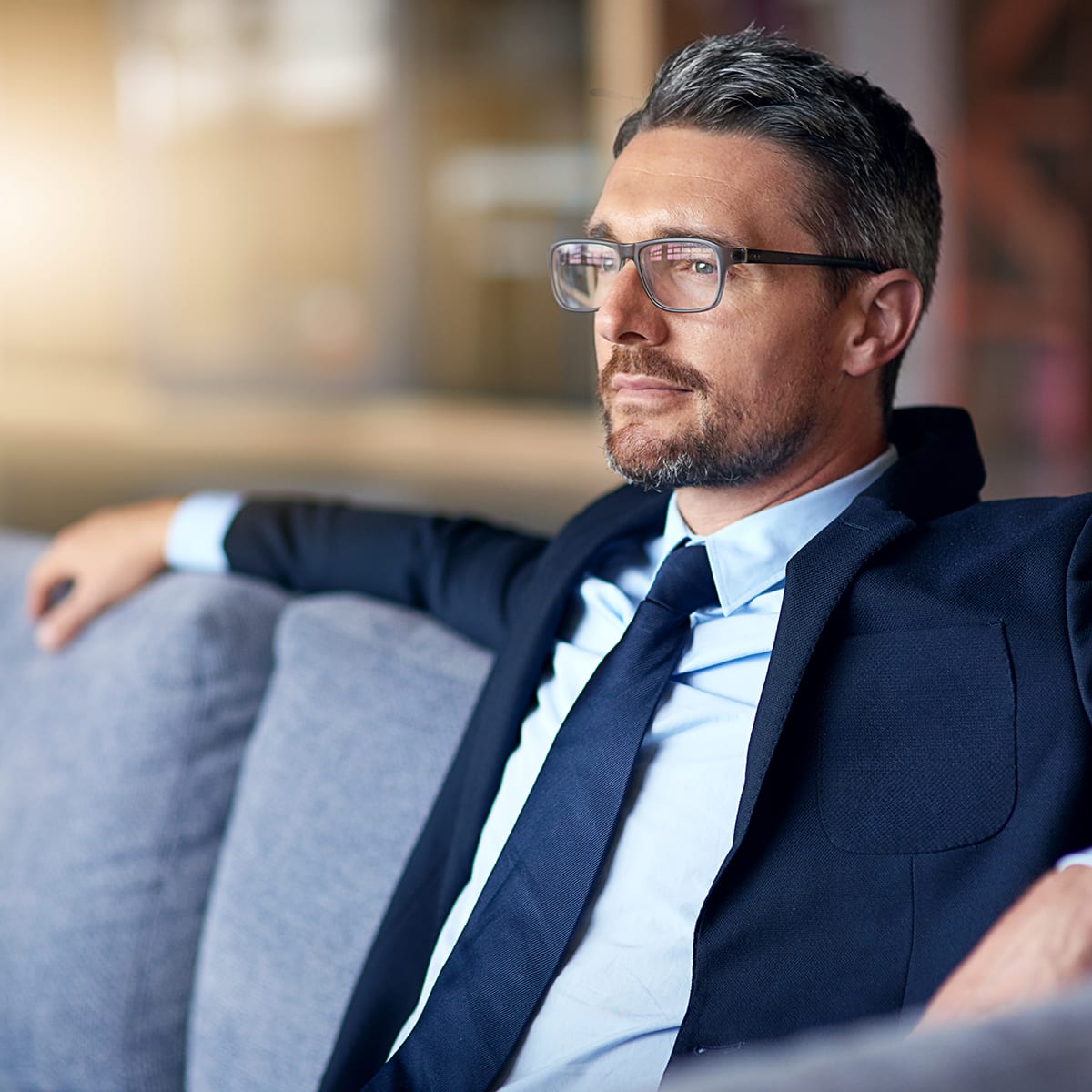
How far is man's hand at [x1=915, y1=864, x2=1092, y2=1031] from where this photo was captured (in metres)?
0.83

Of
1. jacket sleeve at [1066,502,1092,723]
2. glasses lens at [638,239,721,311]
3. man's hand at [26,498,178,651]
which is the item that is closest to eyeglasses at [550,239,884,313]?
glasses lens at [638,239,721,311]

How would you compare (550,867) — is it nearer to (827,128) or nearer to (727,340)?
(727,340)

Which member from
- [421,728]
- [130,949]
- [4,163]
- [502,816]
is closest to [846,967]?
[502,816]

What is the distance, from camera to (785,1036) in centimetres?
106

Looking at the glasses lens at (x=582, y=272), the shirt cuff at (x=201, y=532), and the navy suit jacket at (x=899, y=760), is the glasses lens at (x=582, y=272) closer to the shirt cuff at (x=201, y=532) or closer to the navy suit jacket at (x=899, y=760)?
the navy suit jacket at (x=899, y=760)

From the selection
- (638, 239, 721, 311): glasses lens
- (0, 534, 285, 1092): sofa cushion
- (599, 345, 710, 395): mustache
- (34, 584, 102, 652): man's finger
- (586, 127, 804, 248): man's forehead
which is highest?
(586, 127, 804, 248): man's forehead

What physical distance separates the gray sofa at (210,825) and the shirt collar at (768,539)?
37 centimetres

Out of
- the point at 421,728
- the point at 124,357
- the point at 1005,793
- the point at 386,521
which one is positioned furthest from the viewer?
the point at 124,357

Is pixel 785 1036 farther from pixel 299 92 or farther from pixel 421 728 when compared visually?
pixel 299 92

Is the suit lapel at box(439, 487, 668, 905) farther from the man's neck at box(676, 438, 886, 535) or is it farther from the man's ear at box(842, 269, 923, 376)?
the man's ear at box(842, 269, 923, 376)

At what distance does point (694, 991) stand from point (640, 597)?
1.49 feet

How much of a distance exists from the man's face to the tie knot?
0.08 meters

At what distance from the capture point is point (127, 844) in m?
1.63

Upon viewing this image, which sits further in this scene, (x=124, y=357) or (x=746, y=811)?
(x=124, y=357)
